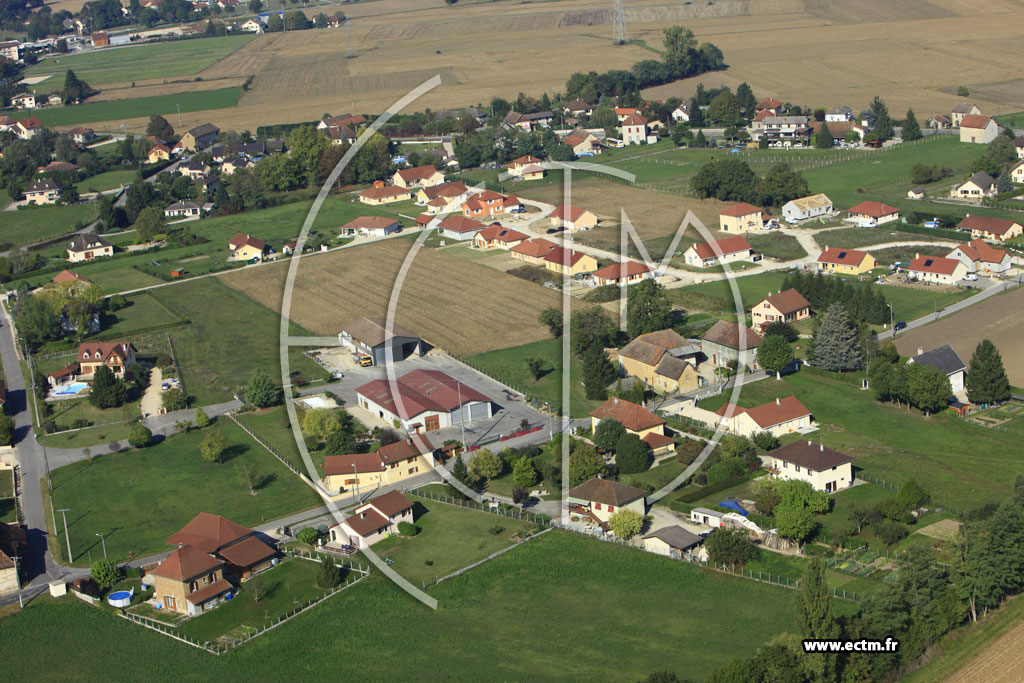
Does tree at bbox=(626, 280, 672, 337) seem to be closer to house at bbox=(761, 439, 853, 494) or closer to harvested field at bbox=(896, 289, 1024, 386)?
harvested field at bbox=(896, 289, 1024, 386)

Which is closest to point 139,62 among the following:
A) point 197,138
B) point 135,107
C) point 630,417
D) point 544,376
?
point 135,107

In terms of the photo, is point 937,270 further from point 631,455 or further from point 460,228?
point 460,228

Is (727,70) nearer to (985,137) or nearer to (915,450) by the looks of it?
(985,137)

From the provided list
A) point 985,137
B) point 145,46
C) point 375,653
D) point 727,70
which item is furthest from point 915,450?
point 145,46

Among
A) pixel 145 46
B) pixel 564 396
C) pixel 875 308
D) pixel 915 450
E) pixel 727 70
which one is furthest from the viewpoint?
pixel 145 46

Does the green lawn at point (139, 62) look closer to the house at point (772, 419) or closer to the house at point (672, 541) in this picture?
the house at point (772, 419)
